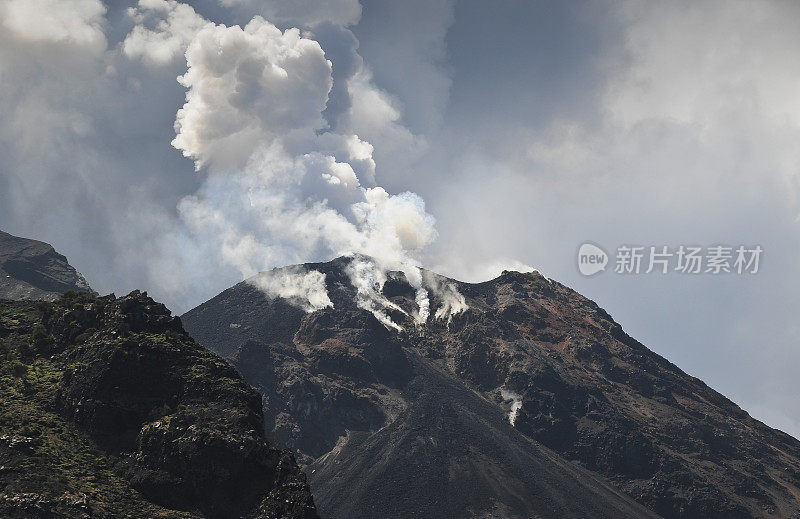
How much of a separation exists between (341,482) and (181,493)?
11189cm

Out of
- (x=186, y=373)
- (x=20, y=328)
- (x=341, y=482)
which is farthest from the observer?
(x=341, y=482)

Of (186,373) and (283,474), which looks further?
(186,373)

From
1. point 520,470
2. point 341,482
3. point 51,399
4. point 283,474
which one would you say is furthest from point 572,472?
point 51,399

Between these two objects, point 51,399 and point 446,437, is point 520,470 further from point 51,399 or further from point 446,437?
point 51,399

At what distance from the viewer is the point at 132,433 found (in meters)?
64.6

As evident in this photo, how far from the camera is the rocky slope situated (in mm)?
53531

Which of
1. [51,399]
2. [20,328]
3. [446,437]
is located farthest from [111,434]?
[446,437]

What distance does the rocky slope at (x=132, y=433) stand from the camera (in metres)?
53.5

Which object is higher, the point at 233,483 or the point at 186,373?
the point at 186,373

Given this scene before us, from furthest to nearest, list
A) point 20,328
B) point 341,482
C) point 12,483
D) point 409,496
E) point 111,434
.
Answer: point 341,482
point 409,496
point 20,328
point 111,434
point 12,483

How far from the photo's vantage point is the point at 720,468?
198125mm

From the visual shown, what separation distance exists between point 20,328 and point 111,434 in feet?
114

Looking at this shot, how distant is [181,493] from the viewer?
2319 inches

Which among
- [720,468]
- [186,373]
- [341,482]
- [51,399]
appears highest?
[720,468]
